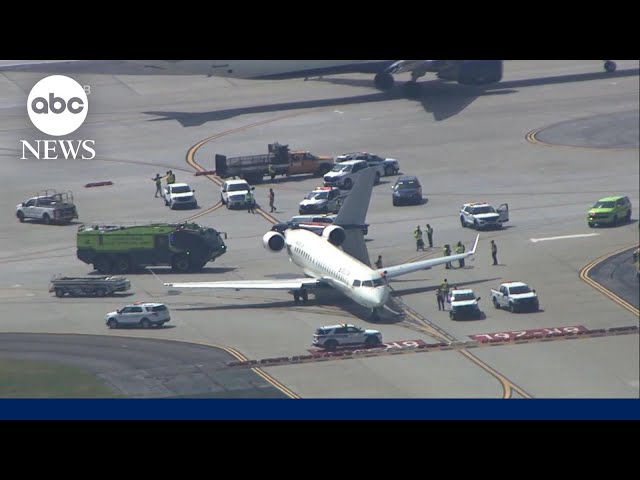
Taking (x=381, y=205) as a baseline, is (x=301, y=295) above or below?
below

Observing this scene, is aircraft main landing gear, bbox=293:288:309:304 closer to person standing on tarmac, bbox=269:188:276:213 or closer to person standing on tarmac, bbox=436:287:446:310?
person standing on tarmac, bbox=269:188:276:213

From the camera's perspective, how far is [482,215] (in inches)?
2872

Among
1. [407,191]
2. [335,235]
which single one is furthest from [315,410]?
[407,191]

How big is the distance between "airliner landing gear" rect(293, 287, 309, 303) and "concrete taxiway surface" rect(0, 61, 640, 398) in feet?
1.97

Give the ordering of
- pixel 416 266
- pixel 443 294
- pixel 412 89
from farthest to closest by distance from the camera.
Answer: pixel 412 89, pixel 416 266, pixel 443 294

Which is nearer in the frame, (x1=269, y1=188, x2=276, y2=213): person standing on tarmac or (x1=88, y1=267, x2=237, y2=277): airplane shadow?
(x1=88, y1=267, x2=237, y2=277): airplane shadow

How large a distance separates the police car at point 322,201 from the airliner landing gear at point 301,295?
5.89 meters

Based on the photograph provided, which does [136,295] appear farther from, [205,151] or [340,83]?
[340,83]

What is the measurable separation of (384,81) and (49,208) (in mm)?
21062

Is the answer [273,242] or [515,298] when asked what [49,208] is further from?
Result: [515,298]

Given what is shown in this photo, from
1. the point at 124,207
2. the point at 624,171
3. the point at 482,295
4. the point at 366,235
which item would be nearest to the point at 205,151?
the point at 124,207

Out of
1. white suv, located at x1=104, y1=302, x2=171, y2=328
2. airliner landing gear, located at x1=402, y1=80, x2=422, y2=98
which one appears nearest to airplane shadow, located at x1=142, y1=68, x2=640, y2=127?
airliner landing gear, located at x1=402, y1=80, x2=422, y2=98

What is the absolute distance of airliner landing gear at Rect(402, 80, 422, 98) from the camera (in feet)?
250

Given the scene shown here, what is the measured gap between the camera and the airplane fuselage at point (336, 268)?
67.6 meters
